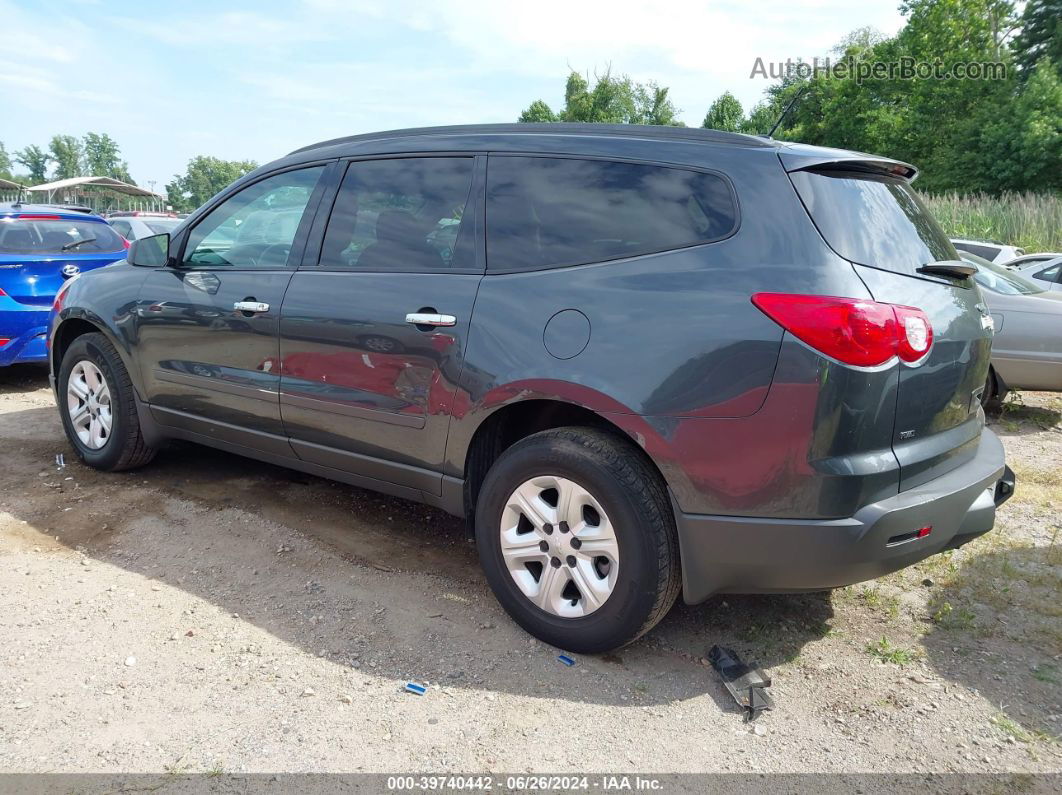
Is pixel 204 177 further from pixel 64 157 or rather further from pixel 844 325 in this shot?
pixel 844 325

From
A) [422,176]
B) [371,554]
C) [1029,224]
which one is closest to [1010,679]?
[371,554]

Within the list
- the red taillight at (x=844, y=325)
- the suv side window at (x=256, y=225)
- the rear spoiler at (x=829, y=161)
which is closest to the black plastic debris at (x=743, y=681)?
the red taillight at (x=844, y=325)

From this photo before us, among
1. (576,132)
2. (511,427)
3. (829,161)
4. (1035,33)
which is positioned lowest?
(511,427)

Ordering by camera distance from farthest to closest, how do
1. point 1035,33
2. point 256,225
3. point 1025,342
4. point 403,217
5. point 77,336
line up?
point 1035,33
point 1025,342
point 77,336
point 256,225
point 403,217

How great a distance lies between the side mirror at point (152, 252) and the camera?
4.27 m

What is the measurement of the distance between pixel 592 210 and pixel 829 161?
817 mm

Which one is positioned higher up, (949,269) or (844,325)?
(949,269)

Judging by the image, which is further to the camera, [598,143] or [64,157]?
[64,157]

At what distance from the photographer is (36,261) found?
22.1 ft

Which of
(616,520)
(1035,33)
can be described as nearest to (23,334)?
(616,520)

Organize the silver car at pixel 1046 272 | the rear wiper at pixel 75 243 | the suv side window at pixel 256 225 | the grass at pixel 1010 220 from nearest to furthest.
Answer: the suv side window at pixel 256 225 < the rear wiper at pixel 75 243 < the silver car at pixel 1046 272 < the grass at pixel 1010 220

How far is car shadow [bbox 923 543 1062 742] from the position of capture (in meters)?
2.68

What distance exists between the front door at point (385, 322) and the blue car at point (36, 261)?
12.6 ft

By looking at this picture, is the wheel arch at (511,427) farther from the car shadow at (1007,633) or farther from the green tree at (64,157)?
the green tree at (64,157)
